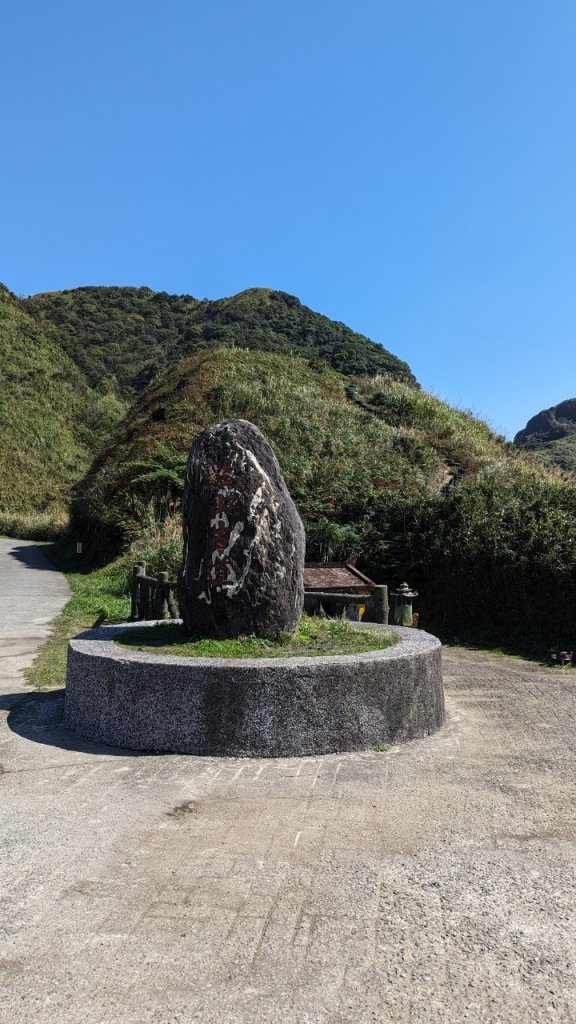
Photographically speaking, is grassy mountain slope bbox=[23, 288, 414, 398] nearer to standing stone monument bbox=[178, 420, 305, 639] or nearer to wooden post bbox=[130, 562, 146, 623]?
wooden post bbox=[130, 562, 146, 623]

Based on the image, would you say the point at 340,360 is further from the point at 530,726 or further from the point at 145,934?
the point at 145,934

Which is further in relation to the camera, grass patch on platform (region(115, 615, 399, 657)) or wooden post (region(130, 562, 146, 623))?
wooden post (region(130, 562, 146, 623))

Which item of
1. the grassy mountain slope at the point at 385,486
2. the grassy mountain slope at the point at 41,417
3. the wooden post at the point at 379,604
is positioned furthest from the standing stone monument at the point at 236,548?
the grassy mountain slope at the point at 41,417

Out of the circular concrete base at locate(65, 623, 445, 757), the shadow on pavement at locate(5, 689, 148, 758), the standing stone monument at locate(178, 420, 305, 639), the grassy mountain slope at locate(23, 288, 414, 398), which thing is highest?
the grassy mountain slope at locate(23, 288, 414, 398)

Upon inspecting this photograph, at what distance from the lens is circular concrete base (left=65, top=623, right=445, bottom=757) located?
16.6 ft

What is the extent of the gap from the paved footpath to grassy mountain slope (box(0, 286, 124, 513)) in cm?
3792

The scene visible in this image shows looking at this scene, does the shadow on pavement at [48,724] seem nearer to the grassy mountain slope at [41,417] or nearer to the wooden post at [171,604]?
the wooden post at [171,604]

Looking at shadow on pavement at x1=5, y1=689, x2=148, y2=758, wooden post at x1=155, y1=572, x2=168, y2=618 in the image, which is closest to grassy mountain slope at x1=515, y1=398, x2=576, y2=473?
wooden post at x1=155, y1=572, x2=168, y2=618

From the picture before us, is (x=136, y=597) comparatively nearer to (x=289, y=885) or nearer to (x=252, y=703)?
(x=252, y=703)

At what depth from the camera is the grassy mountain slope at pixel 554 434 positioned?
47.8 metres

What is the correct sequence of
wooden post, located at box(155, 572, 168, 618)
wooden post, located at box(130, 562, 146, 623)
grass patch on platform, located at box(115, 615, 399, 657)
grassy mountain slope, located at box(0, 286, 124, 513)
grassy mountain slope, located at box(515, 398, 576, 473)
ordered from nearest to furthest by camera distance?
1. grass patch on platform, located at box(115, 615, 399, 657)
2. wooden post, located at box(155, 572, 168, 618)
3. wooden post, located at box(130, 562, 146, 623)
4. grassy mountain slope, located at box(0, 286, 124, 513)
5. grassy mountain slope, located at box(515, 398, 576, 473)

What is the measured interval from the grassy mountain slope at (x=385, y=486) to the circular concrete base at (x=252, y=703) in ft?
19.2

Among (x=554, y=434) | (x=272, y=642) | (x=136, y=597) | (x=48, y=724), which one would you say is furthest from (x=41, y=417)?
(x=272, y=642)

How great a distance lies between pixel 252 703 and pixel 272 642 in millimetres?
1083
